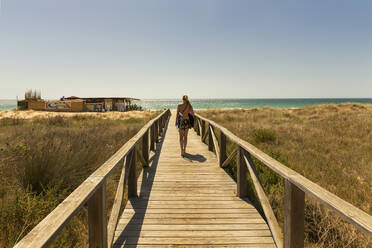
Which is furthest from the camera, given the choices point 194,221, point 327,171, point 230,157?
point 327,171

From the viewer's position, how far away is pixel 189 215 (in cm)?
288

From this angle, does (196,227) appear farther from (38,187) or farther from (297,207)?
(38,187)

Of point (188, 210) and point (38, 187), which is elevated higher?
point (38, 187)

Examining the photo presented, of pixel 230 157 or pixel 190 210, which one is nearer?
pixel 190 210

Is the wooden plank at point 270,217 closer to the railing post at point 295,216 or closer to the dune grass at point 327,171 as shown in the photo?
the railing post at point 295,216

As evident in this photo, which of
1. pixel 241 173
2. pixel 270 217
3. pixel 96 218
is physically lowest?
pixel 270 217

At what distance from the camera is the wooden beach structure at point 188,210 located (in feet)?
4.45

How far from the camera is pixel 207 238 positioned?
2391 mm

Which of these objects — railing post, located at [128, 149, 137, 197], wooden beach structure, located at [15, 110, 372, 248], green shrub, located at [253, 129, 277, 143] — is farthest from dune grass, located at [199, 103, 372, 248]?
railing post, located at [128, 149, 137, 197]

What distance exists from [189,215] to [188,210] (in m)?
0.14

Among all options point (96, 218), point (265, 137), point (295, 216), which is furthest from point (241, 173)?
point (265, 137)

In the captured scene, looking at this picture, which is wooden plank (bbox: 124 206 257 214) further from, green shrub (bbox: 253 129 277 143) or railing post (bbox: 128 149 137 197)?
green shrub (bbox: 253 129 277 143)

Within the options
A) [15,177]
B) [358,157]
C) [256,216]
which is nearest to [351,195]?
[256,216]

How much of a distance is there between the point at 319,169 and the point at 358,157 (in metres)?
2.06
